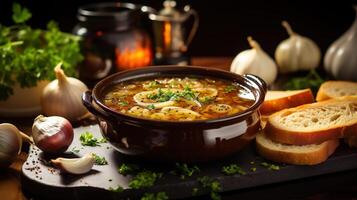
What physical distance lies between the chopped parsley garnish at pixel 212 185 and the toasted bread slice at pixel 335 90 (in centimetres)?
115

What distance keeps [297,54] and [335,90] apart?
652mm

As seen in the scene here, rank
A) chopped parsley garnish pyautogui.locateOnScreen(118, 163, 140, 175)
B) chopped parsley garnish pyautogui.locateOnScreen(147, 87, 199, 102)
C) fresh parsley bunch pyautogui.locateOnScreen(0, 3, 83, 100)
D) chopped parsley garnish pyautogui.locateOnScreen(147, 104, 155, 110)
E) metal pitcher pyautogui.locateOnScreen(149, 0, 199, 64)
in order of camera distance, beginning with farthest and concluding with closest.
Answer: metal pitcher pyautogui.locateOnScreen(149, 0, 199, 64) → fresh parsley bunch pyautogui.locateOnScreen(0, 3, 83, 100) → chopped parsley garnish pyautogui.locateOnScreen(147, 87, 199, 102) → chopped parsley garnish pyautogui.locateOnScreen(147, 104, 155, 110) → chopped parsley garnish pyautogui.locateOnScreen(118, 163, 140, 175)

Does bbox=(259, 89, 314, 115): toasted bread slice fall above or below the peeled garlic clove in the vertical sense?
above

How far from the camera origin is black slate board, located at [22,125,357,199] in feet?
8.24

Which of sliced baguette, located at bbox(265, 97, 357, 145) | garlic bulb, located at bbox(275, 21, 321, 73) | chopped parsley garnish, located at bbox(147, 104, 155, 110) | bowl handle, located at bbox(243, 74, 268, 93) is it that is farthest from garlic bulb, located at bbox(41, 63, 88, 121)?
garlic bulb, located at bbox(275, 21, 321, 73)

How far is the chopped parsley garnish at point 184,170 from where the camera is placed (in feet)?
8.43

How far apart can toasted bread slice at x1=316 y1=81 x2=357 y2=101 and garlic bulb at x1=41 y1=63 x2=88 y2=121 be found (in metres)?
1.31

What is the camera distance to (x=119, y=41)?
12.9ft

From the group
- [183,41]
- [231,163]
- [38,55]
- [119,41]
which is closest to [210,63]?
[183,41]

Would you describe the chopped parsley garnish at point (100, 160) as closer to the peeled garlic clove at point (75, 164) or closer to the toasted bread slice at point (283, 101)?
the peeled garlic clove at point (75, 164)

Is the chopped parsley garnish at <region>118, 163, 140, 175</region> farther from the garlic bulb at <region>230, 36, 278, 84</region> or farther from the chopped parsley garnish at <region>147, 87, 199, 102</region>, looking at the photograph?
the garlic bulb at <region>230, 36, 278, 84</region>

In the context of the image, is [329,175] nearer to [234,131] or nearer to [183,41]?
[234,131]

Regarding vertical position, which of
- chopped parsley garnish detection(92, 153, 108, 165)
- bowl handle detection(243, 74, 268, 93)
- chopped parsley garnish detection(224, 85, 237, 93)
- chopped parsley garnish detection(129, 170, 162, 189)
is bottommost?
chopped parsley garnish detection(92, 153, 108, 165)

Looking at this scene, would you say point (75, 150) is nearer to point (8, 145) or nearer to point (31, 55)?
point (8, 145)
